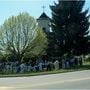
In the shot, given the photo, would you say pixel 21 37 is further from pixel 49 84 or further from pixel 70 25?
pixel 49 84

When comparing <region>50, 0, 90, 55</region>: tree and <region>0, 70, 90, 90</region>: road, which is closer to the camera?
<region>0, 70, 90, 90</region>: road

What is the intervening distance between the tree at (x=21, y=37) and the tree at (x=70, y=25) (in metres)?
6.12

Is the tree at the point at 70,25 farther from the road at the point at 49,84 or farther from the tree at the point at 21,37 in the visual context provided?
the road at the point at 49,84

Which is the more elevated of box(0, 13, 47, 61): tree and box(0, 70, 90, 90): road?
box(0, 13, 47, 61): tree

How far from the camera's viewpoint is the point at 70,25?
5428cm

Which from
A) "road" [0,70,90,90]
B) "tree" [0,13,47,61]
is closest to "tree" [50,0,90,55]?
"tree" [0,13,47,61]

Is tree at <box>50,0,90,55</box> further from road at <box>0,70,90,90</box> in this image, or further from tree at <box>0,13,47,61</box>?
road at <box>0,70,90,90</box>

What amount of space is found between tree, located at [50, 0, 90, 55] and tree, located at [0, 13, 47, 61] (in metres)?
6.12

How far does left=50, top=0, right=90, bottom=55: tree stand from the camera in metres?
54.5

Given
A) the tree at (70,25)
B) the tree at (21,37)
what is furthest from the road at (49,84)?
the tree at (21,37)

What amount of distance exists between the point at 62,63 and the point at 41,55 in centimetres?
1641

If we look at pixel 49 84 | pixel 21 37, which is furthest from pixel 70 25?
pixel 49 84

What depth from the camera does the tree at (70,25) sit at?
2146 inches

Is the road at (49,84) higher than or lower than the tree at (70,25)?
lower
